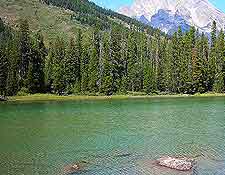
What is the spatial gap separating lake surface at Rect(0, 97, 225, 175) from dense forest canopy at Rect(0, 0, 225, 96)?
207 ft

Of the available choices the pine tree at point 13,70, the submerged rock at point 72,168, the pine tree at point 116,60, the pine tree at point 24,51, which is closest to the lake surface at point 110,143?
the submerged rock at point 72,168

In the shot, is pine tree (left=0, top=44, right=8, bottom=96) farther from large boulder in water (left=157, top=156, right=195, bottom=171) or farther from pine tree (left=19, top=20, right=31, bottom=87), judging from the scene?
large boulder in water (left=157, top=156, right=195, bottom=171)

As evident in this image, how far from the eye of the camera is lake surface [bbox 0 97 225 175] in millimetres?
34625

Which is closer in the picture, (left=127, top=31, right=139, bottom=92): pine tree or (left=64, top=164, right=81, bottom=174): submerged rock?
(left=64, top=164, right=81, bottom=174): submerged rock

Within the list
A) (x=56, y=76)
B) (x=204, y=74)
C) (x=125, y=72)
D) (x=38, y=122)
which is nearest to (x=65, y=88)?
(x=56, y=76)

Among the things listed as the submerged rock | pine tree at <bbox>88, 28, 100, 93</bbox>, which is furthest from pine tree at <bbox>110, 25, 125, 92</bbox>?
the submerged rock

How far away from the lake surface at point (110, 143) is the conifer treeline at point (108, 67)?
203 ft

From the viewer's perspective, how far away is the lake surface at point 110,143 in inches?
1363

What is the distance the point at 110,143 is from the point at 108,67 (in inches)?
3904

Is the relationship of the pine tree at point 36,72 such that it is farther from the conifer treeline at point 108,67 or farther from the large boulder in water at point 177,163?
the large boulder in water at point 177,163

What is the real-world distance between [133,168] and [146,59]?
131020 millimetres

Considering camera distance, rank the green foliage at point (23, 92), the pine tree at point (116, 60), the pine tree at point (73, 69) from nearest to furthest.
→ the green foliage at point (23, 92) < the pine tree at point (73, 69) < the pine tree at point (116, 60)

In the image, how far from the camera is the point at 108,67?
14475cm

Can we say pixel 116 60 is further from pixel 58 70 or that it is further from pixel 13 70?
pixel 13 70
